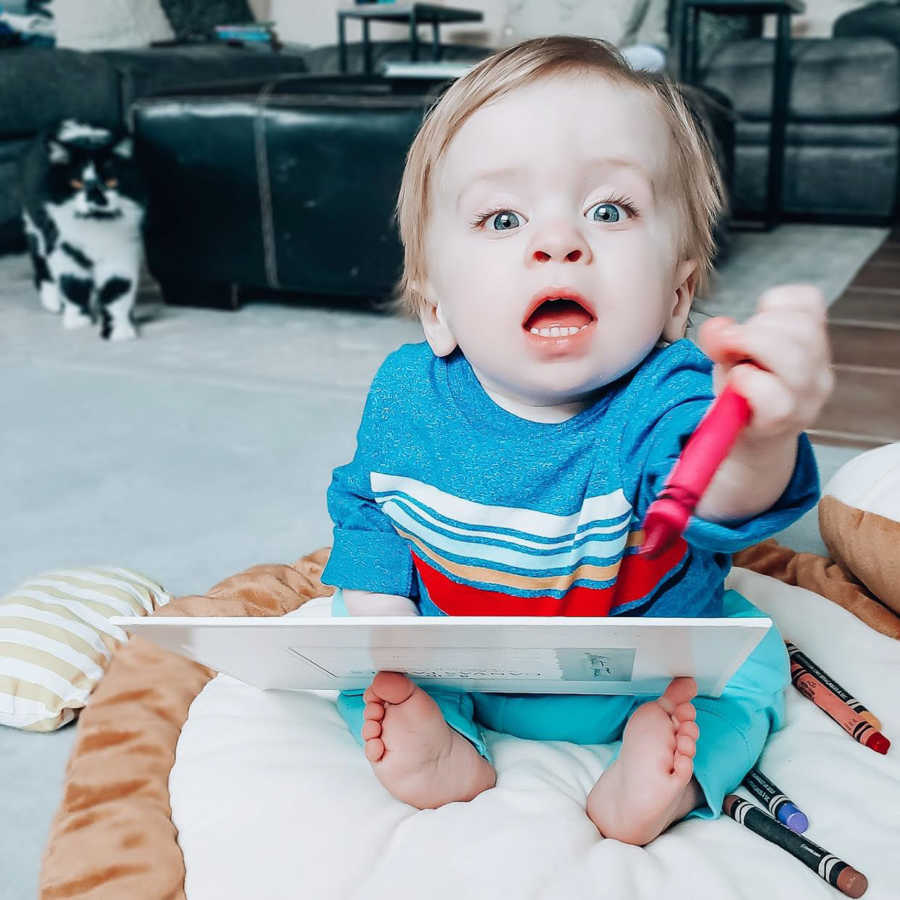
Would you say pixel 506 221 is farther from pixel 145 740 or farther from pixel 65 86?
pixel 65 86

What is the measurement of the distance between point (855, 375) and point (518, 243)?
136 centimetres

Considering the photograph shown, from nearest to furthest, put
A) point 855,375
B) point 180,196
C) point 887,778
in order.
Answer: point 887,778
point 855,375
point 180,196

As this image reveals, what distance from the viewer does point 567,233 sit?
63 cm

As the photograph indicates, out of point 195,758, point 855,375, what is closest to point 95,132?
point 855,375

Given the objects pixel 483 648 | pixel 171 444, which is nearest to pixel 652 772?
pixel 483 648

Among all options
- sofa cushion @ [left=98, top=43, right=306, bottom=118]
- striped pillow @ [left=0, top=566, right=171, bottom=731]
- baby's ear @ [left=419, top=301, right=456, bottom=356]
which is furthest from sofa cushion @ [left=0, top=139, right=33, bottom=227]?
baby's ear @ [left=419, top=301, right=456, bottom=356]

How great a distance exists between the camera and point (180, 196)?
2.34m

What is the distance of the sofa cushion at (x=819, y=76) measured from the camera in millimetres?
3229

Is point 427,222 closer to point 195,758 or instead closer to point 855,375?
point 195,758

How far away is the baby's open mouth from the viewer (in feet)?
2.12

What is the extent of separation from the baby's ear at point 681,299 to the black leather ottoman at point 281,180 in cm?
147

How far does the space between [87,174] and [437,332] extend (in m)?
1.62

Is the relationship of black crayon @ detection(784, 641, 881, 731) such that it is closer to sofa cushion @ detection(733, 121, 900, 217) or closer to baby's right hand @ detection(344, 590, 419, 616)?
baby's right hand @ detection(344, 590, 419, 616)

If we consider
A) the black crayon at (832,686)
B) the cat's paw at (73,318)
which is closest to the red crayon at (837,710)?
the black crayon at (832,686)
